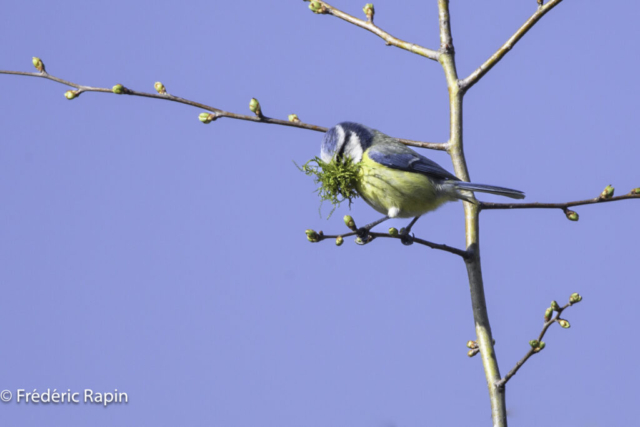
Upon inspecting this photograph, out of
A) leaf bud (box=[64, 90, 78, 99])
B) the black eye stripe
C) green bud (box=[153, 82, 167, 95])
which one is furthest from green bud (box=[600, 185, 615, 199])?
leaf bud (box=[64, 90, 78, 99])

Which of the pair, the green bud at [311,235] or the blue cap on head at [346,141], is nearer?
the green bud at [311,235]

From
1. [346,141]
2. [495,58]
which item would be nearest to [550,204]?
[495,58]

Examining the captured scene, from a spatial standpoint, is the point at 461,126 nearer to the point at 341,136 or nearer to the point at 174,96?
the point at 341,136

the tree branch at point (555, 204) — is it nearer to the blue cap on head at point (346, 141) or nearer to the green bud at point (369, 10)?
the blue cap on head at point (346, 141)

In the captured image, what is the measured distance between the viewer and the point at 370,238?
3.13 meters

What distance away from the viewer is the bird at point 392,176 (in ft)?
12.6

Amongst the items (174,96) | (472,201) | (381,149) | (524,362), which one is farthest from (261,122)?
(524,362)

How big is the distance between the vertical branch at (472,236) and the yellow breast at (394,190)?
512 millimetres

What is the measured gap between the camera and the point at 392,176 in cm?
404

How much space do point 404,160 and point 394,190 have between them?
0.87 feet

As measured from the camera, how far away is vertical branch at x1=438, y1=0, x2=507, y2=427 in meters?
2.91

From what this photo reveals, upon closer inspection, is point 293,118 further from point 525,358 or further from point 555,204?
point 525,358

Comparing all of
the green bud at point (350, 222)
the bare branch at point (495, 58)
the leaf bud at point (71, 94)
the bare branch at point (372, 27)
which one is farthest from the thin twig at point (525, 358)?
the leaf bud at point (71, 94)

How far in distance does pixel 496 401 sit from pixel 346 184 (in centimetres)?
154
